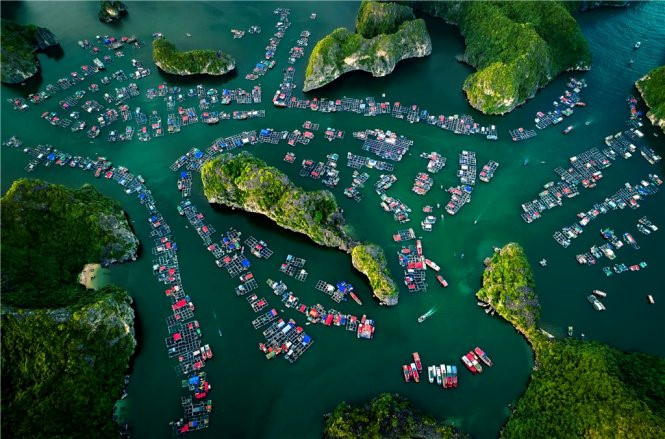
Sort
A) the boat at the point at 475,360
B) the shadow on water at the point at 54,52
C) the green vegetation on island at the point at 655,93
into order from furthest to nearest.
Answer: the shadow on water at the point at 54,52, the green vegetation on island at the point at 655,93, the boat at the point at 475,360

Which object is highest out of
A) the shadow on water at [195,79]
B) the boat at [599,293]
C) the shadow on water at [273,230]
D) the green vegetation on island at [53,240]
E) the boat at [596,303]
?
the shadow on water at [195,79]

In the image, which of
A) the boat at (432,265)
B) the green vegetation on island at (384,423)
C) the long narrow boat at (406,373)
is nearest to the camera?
the green vegetation on island at (384,423)

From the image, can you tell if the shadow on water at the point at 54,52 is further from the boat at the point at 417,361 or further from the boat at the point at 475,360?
the boat at the point at 475,360

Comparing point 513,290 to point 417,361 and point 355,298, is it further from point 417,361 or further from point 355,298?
point 355,298

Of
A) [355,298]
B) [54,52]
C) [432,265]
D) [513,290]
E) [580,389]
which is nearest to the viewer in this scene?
[580,389]

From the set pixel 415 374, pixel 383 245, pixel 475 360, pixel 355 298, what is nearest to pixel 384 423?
pixel 415 374

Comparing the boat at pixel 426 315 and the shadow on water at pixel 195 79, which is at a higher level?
the shadow on water at pixel 195 79

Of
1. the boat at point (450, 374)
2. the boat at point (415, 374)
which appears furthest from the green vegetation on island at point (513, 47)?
the boat at point (415, 374)
